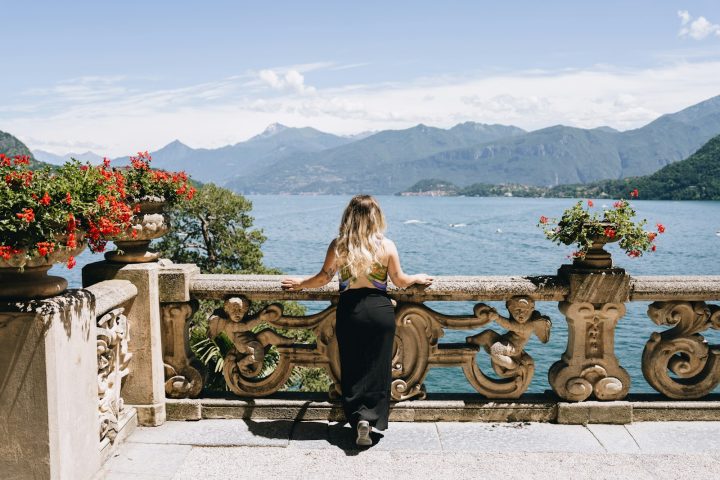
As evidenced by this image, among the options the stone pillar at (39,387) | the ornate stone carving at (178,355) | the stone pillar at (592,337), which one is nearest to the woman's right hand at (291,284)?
the ornate stone carving at (178,355)

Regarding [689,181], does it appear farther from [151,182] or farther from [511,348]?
[151,182]

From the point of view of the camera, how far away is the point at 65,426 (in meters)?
3.70

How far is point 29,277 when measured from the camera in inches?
139

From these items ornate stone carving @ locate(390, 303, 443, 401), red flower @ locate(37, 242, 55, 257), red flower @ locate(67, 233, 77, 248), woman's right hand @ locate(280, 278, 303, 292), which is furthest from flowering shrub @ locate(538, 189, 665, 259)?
red flower @ locate(37, 242, 55, 257)

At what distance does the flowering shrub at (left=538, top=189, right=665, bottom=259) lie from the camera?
504 centimetres

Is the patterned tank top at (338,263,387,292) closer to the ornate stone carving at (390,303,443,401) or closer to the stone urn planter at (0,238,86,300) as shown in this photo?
the ornate stone carving at (390,303,443,401)

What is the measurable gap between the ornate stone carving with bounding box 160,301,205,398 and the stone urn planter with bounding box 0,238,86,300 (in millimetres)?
1764

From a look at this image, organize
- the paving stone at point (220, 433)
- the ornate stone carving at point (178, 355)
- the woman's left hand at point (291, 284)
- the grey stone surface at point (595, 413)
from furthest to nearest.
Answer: the ornate stone carving at point (178, 355), the grey stone surface at point (595, 413), the woman's left hand at point (291, 284), the paving stone at point (220, 433)

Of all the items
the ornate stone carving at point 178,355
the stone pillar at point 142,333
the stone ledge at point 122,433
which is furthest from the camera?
the ornate stone carving at point 178,355

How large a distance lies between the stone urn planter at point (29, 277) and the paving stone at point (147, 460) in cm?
142

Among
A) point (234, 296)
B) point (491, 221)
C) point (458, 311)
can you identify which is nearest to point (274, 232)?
point (491, 221)

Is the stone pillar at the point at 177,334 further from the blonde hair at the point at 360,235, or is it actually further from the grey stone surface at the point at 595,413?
the grey stone surface at the point at 595,413

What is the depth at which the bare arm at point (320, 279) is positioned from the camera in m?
4.68

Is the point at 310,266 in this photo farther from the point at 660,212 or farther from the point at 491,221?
the point at 660,212
